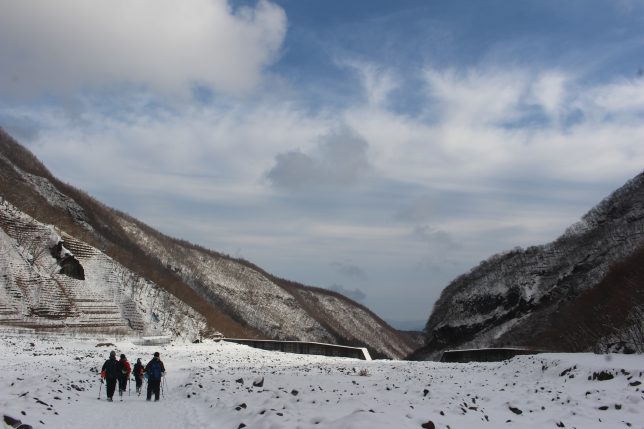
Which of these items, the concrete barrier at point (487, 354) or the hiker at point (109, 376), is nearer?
the hiker at point (109, 376)

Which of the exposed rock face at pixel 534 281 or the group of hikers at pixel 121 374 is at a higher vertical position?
the exposed rock face at pixel 534 281

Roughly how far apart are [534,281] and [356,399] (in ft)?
202

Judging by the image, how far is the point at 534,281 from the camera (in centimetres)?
7006

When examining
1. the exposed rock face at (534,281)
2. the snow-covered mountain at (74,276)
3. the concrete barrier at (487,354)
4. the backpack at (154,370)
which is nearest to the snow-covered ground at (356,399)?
the backpack at (154,370)

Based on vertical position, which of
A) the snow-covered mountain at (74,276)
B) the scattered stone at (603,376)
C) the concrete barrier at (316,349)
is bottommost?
the concrete barrier at (316,349)

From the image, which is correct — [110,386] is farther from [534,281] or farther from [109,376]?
[534,281]

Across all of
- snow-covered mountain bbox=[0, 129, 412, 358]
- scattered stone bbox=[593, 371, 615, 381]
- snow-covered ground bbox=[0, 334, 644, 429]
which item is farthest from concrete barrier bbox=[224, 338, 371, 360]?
scattered stone bbox=[593, 371, 615, 381]

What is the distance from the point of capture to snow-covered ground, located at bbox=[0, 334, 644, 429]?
12.1 meters

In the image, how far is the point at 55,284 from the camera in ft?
155

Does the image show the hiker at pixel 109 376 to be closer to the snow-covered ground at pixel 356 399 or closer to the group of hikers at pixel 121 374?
the group of hikers at pixel 121 374

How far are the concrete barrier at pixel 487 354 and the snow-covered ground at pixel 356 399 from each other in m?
9.11

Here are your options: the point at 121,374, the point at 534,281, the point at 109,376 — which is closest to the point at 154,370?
the point at 109,376

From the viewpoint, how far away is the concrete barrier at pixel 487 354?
3331cm

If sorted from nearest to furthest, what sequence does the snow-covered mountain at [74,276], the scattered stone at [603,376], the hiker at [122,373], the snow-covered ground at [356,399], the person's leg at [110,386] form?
the snow-covered ground at [356,399] < the scattered stone at [603,376] < the person's leg at [110,386] < the hiker at [122,373] < the snow-covered mountain at [74,276]
